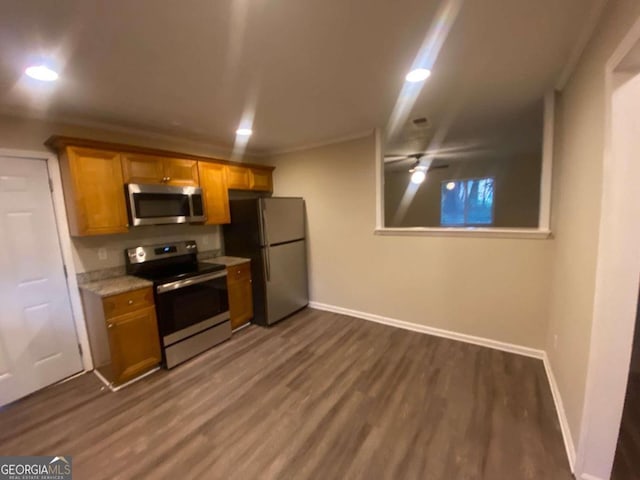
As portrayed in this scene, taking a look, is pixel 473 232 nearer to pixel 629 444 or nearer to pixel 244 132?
pixel 629 444

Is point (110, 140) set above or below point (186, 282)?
above

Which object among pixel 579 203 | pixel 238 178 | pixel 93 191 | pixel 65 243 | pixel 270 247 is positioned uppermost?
pixel 238 178

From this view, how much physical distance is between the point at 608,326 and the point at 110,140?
407cm

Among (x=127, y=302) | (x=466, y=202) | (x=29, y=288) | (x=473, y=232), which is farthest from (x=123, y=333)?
(x=466, y=202)

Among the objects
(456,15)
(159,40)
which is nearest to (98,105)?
(159,40)

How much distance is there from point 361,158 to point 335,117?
2.67 ft

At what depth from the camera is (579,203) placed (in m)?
1.75

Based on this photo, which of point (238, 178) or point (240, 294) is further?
point (238, 178)

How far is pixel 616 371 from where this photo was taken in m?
1.36

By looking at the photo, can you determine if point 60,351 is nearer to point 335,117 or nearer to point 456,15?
point 335,117

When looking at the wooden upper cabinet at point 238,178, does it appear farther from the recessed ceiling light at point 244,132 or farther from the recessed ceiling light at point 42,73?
the recessed ceiling light at point 42,73

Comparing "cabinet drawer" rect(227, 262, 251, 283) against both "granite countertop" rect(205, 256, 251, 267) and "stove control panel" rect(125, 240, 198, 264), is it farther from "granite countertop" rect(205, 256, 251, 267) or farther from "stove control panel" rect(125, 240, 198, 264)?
"stove control panel" rect(125, 240, 198, 264)

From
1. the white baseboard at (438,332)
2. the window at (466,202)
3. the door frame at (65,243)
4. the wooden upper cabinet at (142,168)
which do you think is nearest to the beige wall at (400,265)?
the white baseboard at (438,332)

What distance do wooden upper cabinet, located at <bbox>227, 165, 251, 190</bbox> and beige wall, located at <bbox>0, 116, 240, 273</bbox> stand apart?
395 millimetres
